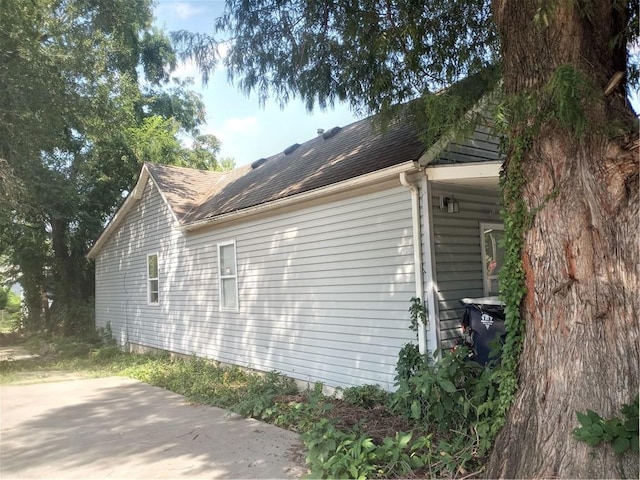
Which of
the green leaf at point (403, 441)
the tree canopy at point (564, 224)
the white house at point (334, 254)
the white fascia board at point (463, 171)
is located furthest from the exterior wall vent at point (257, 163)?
the green leaf at point (403, 441)

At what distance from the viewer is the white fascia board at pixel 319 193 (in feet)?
20.0

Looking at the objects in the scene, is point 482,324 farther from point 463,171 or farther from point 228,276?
point 228,276

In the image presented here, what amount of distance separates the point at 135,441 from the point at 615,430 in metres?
4.85

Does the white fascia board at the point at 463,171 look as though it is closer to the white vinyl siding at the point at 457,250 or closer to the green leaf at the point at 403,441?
the white vinyl siding at the point at 457,250

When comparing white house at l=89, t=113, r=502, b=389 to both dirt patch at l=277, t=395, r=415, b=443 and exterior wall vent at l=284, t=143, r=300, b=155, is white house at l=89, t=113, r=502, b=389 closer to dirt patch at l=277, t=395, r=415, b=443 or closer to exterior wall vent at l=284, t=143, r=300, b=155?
exterior wall vent at l=284, t=143, r=300, b=155

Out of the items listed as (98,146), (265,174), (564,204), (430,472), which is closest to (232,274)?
(265,174)

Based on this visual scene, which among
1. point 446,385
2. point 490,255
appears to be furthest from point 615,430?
point 490,255

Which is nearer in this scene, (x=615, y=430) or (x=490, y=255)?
(x=615, y=430)

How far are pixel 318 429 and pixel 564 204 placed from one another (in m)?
3.16

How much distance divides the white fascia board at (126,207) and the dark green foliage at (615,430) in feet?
38.3

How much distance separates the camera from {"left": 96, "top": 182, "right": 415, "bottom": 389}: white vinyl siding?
6.51 metres

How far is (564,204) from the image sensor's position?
11.6 ft

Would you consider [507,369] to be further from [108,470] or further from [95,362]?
[95,362]

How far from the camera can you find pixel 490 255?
274 inches
